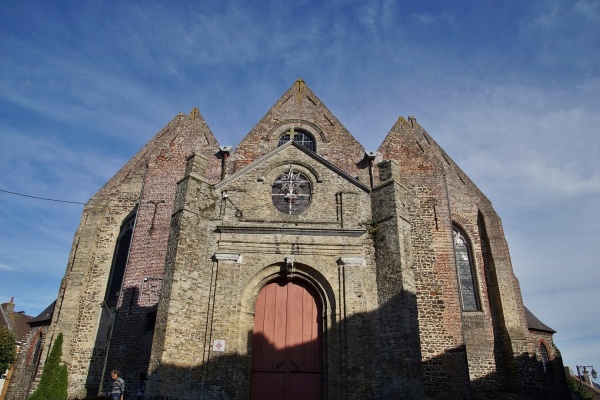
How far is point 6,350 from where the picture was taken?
834 inches

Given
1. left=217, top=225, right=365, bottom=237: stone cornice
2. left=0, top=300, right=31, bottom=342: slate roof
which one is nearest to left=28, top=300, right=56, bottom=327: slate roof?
left=217, top=225, right=365, bottom=237: stone cornice

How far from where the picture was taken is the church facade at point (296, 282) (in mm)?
10531

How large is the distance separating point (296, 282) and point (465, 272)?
6.91m

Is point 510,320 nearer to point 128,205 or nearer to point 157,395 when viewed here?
point 157,395

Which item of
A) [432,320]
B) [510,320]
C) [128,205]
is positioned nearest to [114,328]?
Result: [128,205]

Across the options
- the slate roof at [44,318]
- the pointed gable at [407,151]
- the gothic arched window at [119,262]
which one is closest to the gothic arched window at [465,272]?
the pointed gable at [407,151]

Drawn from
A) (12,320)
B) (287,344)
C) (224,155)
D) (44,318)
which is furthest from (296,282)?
(12,320)

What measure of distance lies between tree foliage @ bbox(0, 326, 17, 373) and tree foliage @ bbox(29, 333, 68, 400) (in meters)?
10.4

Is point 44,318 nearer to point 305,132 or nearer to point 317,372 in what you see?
point 305,132

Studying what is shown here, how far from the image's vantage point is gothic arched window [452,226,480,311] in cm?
1491

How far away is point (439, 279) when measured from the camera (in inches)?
524

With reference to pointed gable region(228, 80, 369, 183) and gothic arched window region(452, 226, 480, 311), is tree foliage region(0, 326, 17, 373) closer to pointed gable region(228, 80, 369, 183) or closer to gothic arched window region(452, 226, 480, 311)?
pointed gable region(228, 80, 369, 183)

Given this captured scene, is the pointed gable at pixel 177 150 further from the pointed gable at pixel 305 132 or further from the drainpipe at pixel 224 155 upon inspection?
the pointed gable at pixel 305 132

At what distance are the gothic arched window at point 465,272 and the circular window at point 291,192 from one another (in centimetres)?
564
